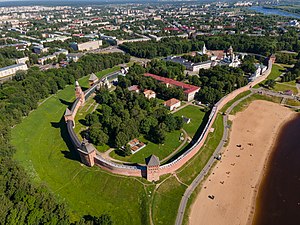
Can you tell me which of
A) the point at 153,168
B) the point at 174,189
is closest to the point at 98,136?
the point at 153,168

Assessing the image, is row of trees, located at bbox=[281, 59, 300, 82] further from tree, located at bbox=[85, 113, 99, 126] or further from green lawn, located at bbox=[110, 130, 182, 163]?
tree, located at bbox=[85, 113, 99, 126]

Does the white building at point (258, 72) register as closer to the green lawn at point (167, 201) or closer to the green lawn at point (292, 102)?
the green lawn at point (292, 102)

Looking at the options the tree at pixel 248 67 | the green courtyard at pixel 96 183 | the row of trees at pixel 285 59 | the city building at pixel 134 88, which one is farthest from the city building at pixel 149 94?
the row of trees at pixel 285 59

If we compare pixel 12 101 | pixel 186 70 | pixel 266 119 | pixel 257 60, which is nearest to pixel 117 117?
pixel 12 101

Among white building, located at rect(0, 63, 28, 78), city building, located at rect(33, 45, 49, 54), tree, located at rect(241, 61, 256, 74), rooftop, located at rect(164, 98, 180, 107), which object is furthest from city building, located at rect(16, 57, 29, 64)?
tree, located at rect(241, 61, 256, 74)

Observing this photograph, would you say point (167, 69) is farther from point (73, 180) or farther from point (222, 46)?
point (73, 180)
